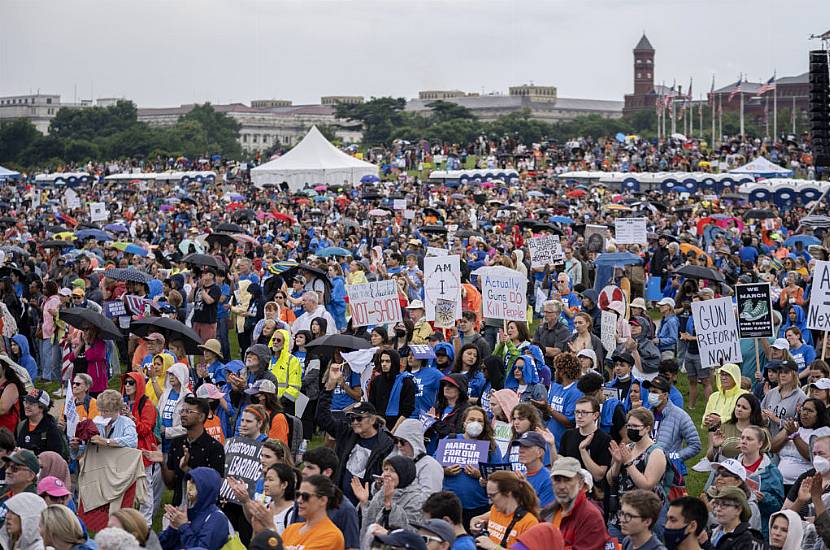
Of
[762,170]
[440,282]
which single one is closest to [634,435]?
[440,282]

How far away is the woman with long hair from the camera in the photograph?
7.07 meters

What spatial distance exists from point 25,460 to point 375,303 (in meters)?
6.59

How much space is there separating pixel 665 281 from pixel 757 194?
683 inches

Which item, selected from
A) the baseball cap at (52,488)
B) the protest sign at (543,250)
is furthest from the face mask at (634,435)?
the protest sign at (543,250)

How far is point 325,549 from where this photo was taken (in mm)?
6965

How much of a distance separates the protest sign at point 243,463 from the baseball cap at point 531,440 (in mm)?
1797

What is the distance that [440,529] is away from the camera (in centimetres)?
643

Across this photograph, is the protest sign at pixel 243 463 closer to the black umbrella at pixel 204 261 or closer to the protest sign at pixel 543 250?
the black umbrella at pixel 204 261

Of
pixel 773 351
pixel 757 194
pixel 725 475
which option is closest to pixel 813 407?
pixel 725 475

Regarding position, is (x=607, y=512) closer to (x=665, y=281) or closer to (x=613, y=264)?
(x=613, y=264)

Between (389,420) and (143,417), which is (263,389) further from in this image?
(389,420)

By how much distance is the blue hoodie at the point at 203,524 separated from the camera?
24.0 feet

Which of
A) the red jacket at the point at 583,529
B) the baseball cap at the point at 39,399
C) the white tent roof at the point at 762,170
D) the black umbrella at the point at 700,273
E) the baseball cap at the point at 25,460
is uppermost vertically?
the white tent roof at the point at 762,170

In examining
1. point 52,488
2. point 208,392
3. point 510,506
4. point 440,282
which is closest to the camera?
point 510,506
